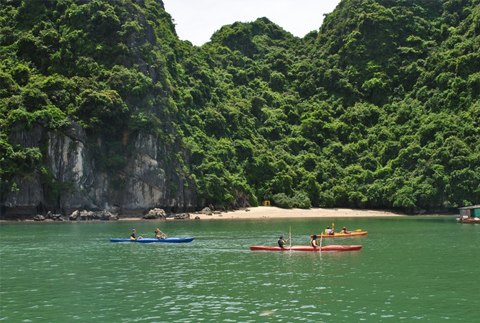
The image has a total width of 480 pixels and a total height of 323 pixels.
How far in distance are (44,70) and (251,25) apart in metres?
84.8

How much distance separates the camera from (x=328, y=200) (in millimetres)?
104000

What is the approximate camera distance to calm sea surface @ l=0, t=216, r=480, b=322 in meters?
20.3

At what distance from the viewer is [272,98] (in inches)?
5266

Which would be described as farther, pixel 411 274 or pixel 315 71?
pixel 315 71

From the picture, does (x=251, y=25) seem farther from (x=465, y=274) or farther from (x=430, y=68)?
(x=465, y=274)

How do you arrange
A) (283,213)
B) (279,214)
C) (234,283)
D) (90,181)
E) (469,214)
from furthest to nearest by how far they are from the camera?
1. (283,213)
2. (279,214)
3. (90,181)
4. (469,214)
5. (234,283)

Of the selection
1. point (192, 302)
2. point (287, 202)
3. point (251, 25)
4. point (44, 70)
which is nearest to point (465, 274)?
point (192, 302)

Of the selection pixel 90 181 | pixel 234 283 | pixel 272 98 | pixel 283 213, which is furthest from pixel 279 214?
pixel 234 283

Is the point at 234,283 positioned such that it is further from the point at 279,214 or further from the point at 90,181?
the point at 279,214

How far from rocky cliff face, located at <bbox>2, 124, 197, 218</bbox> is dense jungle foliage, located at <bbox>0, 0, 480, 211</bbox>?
5.62ft

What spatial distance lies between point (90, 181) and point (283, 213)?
105 ft

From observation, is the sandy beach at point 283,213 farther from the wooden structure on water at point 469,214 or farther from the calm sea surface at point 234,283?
the calm sea surface at point 234,283

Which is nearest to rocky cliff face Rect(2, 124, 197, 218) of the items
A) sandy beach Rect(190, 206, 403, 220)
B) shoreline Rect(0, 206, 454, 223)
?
shoreline Rect(0, 206, 454, 223)

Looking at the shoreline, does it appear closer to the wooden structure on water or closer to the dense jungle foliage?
the dense jungle foliage
